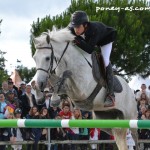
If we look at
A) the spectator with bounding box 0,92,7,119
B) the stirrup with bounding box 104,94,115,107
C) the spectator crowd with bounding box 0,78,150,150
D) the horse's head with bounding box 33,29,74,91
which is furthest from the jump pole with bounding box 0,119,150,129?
the spectator with bounding box 0,92,7,119

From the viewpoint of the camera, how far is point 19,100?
14.1m

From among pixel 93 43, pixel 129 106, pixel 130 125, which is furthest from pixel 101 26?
pixel 130 125

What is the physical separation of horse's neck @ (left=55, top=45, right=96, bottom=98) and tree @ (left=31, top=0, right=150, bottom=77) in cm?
2625

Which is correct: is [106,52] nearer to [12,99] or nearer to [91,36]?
[91,36]

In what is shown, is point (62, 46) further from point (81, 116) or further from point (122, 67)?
point (122, 67)

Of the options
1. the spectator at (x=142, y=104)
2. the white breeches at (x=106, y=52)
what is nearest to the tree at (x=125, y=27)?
the spectator at (x=142, y=104)

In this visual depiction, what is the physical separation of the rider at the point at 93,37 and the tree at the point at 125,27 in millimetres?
25733

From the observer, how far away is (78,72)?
8.30m

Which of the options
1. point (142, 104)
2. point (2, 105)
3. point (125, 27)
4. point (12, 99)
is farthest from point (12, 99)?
point (125, 27)

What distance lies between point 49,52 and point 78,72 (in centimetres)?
56

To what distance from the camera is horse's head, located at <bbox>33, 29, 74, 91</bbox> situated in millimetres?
7918

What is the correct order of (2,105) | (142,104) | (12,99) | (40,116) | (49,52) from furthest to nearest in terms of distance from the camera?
(142,104), (12,99), (40,116), (2,105), (49,52)

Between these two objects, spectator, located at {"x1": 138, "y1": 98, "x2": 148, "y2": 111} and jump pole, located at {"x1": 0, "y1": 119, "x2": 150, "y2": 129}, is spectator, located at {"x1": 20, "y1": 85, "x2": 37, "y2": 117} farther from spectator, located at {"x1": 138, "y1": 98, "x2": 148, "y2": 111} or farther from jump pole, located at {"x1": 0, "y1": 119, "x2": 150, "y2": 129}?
jump pole, located at {"x1": 0, "y1": 119, "x2": 150, "y2": 129}

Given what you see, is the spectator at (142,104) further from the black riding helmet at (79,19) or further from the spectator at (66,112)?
the black riding helmet at (79,19)
